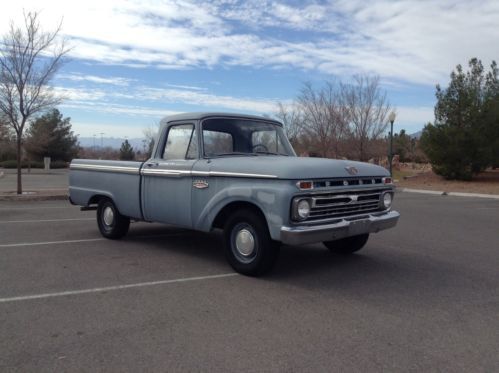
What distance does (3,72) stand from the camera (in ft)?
46.8

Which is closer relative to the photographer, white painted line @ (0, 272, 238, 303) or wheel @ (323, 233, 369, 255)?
white painted line @ (0, 272, 238, 303)

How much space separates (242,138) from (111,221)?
282 cm

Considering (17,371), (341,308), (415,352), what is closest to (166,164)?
(341,308)

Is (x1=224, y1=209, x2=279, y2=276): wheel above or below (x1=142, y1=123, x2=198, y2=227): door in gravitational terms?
below

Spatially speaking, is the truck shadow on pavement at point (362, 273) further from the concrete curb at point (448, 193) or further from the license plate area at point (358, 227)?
the concrete curb at point (448, 193)

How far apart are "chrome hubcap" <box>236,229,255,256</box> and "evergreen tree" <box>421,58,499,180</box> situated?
2355 cm

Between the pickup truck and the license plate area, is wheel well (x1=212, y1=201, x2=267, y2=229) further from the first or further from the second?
the license plate area

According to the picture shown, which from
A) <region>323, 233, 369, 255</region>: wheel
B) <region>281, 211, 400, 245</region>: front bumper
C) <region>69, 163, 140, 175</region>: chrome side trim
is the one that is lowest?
<region>323, 233, 369, 255</region>: wheel

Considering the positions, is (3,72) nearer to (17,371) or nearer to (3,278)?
(3,278)

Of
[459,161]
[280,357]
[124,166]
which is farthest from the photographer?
[459,161]

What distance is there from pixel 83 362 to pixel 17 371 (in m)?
0.43

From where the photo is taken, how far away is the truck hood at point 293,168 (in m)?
5.07

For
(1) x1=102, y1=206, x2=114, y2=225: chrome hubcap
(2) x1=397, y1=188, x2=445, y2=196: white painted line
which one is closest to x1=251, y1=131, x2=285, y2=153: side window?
(1) x1=102, y1=206, x2=114, y2=225: chrome hubcap

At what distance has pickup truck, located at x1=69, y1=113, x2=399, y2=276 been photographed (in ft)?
16.7
